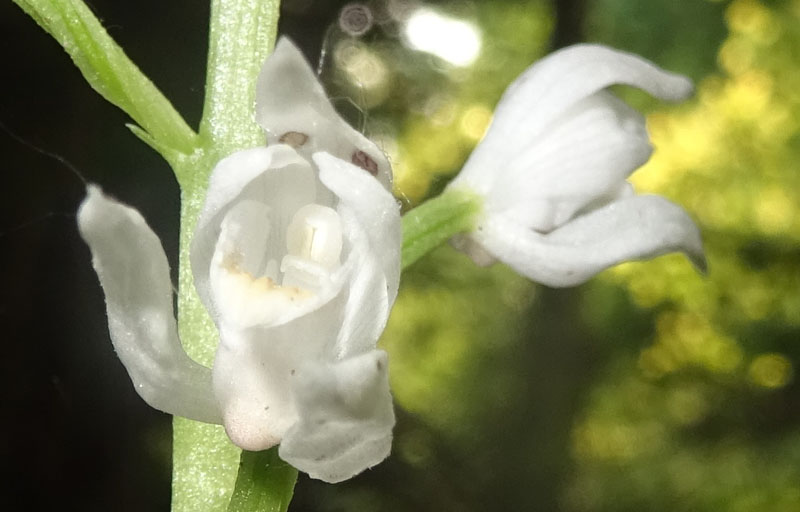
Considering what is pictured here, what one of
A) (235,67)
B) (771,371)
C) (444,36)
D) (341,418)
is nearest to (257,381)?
(341,418)

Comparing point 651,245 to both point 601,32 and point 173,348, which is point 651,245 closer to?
point 173,348

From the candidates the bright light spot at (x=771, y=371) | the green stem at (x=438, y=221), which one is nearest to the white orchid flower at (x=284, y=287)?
the green stem at (x=438, y=221)

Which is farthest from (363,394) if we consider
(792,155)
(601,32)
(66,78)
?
(792,155)

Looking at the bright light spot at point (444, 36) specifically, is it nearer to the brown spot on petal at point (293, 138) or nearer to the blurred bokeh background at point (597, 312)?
the blurred bokeh background at point (597, 312)

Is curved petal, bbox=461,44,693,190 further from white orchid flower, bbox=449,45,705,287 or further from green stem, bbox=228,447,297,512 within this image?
green stem, bbox=228,447,297,512

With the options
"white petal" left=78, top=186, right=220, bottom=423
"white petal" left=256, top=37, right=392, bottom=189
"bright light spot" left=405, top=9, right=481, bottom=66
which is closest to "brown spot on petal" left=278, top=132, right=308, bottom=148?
"white petal" left=256, top=37, right=392, bottom=189

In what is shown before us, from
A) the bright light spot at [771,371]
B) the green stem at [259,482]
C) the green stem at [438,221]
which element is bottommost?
the bright light spot at [771,371]

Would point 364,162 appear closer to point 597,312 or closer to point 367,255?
point 367,255
